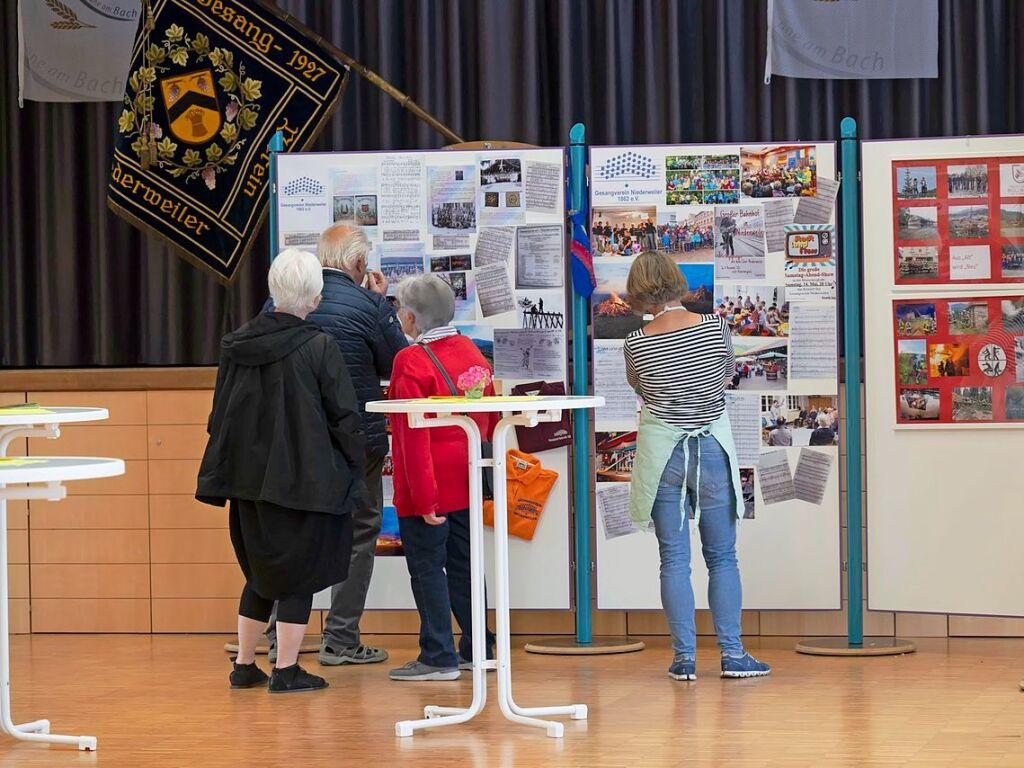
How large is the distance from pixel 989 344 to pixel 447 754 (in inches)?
100

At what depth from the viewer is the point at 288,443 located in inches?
176

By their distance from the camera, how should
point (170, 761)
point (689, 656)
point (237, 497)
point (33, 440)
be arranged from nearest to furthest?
point (170, 761), point (237, 497), point (689, 656), point (33, 440)

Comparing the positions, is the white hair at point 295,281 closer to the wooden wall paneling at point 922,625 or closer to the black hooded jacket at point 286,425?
the black hooded jacket at point 286,425

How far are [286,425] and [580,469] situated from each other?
1.39 meters

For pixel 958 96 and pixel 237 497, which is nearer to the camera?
pixel 237 497

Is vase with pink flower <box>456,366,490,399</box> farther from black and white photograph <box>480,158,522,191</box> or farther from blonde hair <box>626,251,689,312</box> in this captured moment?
black and white photograph <box>480,158,522,191</box>

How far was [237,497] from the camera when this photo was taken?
14.8 feet

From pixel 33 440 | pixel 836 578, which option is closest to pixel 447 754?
pixel 836 578

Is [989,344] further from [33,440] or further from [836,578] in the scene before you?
[33,440]

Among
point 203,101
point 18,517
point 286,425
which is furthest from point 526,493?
point 203,101

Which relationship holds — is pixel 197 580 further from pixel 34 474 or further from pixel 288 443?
pixel 34 474

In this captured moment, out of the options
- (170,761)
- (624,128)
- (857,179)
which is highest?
(624,128)

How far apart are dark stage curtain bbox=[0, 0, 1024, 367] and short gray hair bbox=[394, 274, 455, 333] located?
78.3 inches

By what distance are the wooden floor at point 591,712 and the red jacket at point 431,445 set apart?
621 mm
